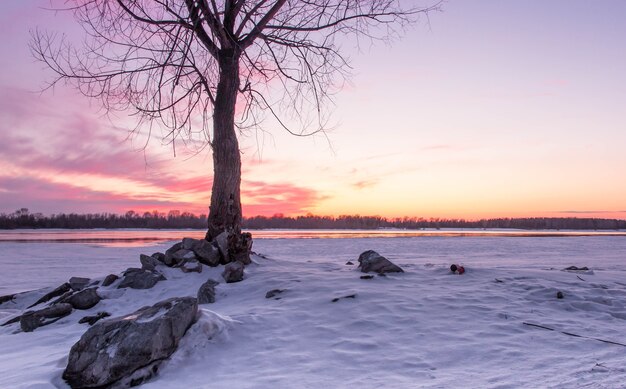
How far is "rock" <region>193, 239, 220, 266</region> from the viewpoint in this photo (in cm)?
811

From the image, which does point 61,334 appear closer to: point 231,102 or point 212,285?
point 212,285

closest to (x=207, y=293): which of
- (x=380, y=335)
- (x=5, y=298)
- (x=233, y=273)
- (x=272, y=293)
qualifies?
(x=233, y=273)

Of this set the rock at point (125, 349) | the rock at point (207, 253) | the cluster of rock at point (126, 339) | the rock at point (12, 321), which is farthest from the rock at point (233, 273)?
the rock at point (12, 321)

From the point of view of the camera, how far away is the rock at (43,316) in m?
6.08

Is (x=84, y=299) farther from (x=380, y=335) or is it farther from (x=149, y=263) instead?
(x=380, y=335)

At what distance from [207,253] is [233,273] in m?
1.10

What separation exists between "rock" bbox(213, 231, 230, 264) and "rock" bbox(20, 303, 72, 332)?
2610mm

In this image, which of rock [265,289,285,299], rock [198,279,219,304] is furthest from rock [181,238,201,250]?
rock [265,289,285,299]

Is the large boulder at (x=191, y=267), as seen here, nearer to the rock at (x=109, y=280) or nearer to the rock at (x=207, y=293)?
the rock at (x=207, y=293)

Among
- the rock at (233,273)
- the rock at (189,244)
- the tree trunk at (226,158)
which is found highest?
the tree trunk at (226,158)

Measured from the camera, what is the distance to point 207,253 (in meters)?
8.16

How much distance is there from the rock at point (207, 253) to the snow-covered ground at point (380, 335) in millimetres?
678

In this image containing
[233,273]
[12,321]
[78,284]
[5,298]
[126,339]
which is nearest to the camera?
[126,339]

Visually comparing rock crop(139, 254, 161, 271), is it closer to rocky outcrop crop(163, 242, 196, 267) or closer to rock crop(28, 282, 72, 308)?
rocky outcrop crop(163, 242, 196, 267)
